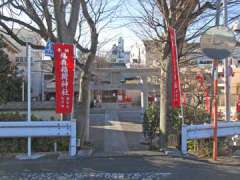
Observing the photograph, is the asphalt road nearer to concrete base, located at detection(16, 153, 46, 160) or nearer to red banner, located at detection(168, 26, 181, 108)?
concrete base, located at detection(16, 153, 46, 160)

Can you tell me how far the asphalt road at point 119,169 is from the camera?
7.94 m

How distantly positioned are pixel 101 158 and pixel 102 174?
123cm

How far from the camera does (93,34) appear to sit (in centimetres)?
1384

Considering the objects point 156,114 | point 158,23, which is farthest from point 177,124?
point 158,23

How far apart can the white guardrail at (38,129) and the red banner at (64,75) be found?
710 mm

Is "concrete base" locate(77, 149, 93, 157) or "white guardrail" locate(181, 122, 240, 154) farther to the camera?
"white guardrail" locate(181, 122, 240, 154)

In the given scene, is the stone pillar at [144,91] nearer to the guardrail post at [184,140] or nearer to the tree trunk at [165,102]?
the tree trunk at [165,102]

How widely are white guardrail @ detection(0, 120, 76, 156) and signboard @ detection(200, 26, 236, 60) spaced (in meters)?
3.37

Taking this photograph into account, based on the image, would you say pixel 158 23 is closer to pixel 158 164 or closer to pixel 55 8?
pixel 55 8

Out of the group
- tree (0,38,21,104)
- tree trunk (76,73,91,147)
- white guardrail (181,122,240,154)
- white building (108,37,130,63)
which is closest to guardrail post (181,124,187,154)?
white guardrail (181,122,240,154)

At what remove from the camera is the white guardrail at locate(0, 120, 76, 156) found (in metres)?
9.33

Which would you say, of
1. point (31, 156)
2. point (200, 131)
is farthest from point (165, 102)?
point (31, 156)

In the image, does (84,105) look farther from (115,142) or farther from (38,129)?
(38,129)

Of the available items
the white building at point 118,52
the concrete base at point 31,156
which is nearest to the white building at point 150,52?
the white building at point 118,52
